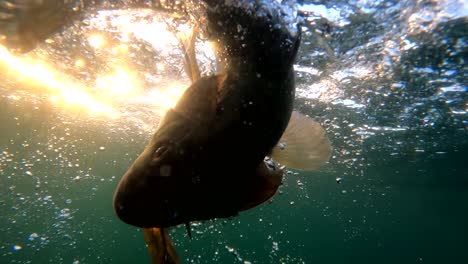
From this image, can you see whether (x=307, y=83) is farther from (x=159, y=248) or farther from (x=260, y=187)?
(x=159, y=248)

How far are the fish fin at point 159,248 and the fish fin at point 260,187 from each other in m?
0.71

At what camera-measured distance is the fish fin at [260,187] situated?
262 cm

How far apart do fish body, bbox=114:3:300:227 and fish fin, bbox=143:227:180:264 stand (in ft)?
1.38

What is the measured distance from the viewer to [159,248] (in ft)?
9.19

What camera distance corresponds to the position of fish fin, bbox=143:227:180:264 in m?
2.72

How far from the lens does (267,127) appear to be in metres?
2.60

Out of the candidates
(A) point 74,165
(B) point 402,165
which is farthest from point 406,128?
(A) point 74,165

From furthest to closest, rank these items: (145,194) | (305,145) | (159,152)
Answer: (305,145) < (159,152) < (145,194)

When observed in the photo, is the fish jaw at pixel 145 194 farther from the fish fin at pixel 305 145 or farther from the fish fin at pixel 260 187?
the fish fin at pixel 305 145

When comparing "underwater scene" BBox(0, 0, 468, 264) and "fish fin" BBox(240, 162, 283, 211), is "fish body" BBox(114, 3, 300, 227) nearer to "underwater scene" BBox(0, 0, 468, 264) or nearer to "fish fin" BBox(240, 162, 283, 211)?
"fish fin" BBox(240, 162, 283, 211)

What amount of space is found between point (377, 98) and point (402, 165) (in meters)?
19.1

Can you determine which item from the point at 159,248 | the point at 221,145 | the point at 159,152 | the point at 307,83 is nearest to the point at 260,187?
the point at 221,145

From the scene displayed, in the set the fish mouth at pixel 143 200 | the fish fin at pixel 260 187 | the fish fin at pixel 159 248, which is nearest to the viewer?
the fish mouth at pixel 143 200

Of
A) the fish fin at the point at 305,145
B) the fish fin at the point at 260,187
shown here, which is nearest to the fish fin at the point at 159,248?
the fish fin at the point at 260,187
